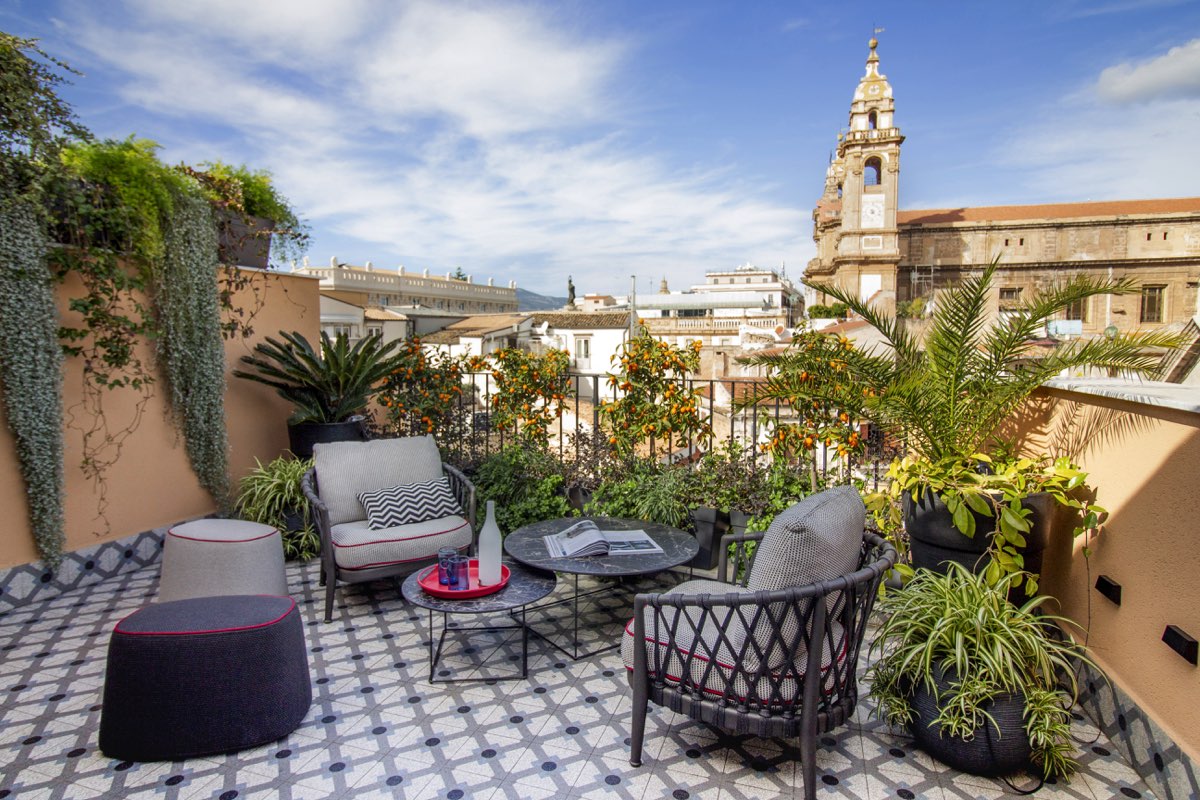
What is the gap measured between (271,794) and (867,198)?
125 ft

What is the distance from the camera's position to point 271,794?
6.74 ft

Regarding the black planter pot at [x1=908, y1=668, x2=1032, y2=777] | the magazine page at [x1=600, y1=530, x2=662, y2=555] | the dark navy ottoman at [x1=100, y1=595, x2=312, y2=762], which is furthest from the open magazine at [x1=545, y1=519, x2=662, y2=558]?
A: the black planter pot at [x1=908, y1=668, x2=1032, y2=777]

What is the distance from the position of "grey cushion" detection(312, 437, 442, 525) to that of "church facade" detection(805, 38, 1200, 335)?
32.9 m

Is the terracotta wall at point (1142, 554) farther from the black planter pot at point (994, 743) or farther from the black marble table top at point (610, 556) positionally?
the black marble table top at point (610, 556)

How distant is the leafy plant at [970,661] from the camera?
2135 mm

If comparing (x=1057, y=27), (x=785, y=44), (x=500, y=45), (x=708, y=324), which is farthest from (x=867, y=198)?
(x=500, y=45)

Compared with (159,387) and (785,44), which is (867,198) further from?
Answer: (159,387)

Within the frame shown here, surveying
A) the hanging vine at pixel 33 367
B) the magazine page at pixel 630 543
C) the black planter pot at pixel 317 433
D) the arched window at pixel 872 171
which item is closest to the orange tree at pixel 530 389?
the black planter pot at pixel 317 433

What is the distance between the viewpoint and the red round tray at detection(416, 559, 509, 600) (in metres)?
2.68

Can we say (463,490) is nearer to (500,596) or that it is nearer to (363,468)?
(363,468)

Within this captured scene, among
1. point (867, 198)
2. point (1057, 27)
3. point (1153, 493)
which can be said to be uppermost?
point (867, 198)

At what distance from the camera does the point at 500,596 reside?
8.90 ft

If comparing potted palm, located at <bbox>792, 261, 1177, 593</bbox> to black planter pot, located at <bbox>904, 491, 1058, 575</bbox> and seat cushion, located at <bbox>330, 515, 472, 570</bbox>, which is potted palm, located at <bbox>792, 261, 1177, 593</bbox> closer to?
black planter pot, located at <bbox>904, 491, 1058, 575</bbox>

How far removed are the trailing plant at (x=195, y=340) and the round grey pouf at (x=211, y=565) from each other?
1.51m
